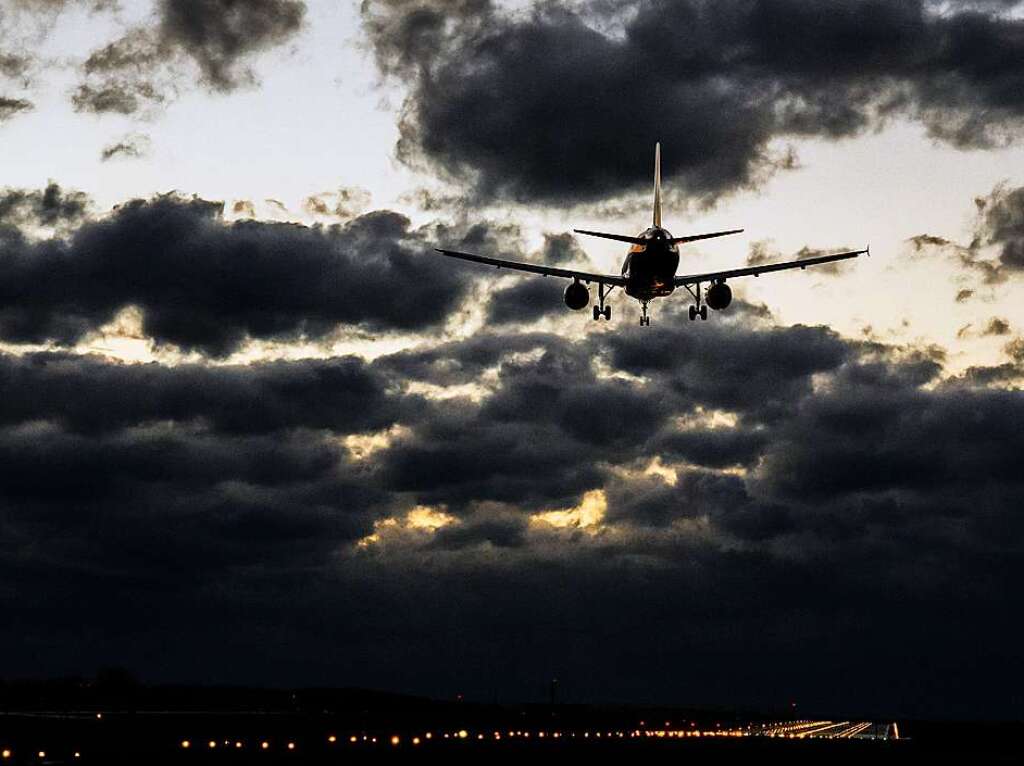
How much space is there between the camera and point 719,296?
338ft

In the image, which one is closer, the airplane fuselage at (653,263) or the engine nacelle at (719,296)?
the airplane fuselage at (653,263)

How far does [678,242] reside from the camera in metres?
101

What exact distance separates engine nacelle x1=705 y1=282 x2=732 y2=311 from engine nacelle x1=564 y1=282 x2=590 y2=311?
945cm

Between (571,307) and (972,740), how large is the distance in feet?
185

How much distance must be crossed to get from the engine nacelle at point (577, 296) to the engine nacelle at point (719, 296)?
9454mm

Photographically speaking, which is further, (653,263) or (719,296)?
(719,296)

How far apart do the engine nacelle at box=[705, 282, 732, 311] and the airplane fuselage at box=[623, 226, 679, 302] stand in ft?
11.7

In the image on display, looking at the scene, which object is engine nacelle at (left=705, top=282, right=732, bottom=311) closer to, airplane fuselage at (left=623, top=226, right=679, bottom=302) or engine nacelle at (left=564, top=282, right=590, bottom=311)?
airplane fuselage at (left=623, top=226, right=679, bottom=302)

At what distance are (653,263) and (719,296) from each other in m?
6.64

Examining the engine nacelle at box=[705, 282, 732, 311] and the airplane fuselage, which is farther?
the engine nacelle at box=[705, 282, 732, 311]

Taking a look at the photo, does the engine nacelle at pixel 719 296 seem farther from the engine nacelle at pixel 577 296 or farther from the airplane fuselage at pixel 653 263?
the engine nacelle at pixel 577 296

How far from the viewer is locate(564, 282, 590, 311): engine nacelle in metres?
104

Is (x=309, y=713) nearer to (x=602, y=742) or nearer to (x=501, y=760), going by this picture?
(x=602, y=742)

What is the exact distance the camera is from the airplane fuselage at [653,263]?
3937 inches
